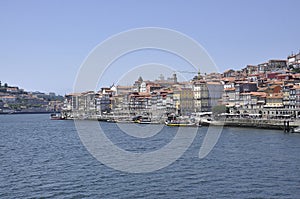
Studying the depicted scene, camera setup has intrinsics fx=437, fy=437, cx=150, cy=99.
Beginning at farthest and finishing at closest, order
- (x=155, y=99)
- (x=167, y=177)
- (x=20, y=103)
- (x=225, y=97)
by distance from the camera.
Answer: (x=20, y=103)
(x=155, y=99)
(x=225, y=97)
(x=167, y=177)

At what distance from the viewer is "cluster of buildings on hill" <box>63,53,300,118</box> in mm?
34938

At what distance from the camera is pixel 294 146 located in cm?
1783

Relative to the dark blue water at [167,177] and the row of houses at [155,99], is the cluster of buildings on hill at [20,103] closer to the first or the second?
the row of houses at [155,99]

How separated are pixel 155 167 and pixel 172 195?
11.6 feet

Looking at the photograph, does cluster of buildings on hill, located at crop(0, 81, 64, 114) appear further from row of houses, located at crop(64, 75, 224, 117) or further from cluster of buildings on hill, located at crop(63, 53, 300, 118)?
cluster of buildings on hill, located at crop(63, 53, 300, 118)

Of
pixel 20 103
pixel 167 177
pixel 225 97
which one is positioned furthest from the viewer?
pixel 20 103

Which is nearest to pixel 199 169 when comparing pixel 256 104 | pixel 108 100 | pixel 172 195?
pixel 172 195

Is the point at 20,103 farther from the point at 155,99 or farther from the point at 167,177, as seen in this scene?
the point at 167,177

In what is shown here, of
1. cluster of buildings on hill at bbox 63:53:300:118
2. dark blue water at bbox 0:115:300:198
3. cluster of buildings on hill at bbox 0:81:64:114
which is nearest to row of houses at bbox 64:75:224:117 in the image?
cluster of buildings on hill at bbox 63:53:300:118

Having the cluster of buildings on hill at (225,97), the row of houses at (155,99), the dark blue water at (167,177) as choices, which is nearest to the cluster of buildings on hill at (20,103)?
the row of houses at (155,99)

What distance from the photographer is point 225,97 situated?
4344 centimetres

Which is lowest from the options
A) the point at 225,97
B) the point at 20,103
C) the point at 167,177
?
the point at 167,177

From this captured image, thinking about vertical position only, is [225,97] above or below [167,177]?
above

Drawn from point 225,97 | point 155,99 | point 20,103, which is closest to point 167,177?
point 225,97
